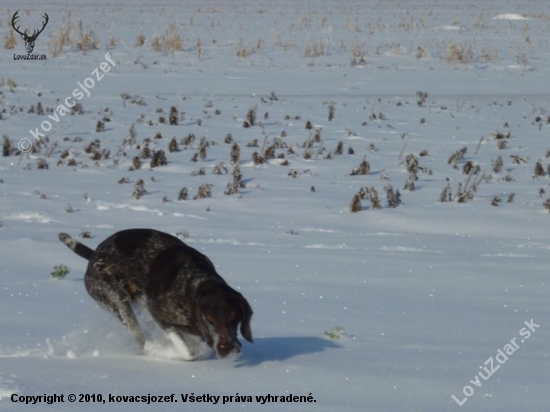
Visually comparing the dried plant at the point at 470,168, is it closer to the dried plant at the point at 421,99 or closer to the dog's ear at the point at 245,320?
the dried plant at the point at 421,99

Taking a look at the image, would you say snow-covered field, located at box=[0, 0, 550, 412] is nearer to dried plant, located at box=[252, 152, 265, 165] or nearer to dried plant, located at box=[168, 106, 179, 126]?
dried plant, located at box=[252, 152, 265, 165]

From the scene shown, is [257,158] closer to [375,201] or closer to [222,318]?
[375,201]

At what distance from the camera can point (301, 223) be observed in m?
9.66

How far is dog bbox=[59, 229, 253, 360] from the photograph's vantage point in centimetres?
492

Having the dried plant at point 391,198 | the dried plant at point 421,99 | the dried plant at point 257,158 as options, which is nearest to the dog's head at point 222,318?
the dried plant at point 391,198

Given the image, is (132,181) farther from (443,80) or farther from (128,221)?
(443,80)

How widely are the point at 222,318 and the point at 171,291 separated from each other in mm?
494

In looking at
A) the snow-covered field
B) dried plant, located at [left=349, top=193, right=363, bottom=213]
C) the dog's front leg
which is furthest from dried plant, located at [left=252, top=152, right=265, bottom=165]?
the dog's front leg

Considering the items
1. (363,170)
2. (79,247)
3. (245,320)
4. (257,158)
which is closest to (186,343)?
(245,320)

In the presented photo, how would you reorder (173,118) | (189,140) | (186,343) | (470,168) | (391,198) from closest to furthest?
1. (186,343)
2. (391,198)
3. (470,168)
4. (189,140)
5. (173,118)

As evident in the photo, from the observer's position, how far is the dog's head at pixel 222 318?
4820mm

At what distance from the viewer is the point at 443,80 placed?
918 inches

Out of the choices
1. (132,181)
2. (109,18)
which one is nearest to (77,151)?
(132,181)

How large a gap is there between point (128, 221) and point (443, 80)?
49.8ft
